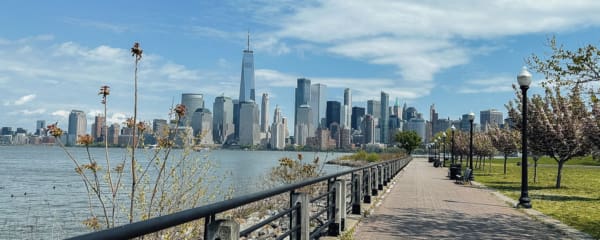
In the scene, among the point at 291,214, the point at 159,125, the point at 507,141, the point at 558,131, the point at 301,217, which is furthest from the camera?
the point at 507,141

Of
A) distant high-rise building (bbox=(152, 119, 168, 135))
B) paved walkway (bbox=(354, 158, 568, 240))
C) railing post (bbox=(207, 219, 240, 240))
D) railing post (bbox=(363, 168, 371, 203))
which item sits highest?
distant high-rise building (bbox=(152, 119, 168, 135))

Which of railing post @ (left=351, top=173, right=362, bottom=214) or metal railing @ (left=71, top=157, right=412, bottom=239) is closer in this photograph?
metal railing @ (left=71, top=157, right=412, bottom=239)

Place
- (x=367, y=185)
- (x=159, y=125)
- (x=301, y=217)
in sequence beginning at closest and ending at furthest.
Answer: (x=301, y=217) < (x=159, y=125) < (x=367, y=185)

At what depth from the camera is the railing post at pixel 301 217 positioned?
652 cm

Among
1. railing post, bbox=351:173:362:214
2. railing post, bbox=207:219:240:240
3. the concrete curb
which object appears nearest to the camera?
railing post, bbox=207:219:240:240

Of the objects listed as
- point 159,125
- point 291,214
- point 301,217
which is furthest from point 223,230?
point 159,125

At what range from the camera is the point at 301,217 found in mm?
6574

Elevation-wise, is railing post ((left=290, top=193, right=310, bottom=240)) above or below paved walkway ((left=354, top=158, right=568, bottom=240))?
above

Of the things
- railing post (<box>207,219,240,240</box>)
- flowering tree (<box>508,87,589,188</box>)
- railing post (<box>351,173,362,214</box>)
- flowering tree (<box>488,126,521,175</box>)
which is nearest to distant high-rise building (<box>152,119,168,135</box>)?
railing post (<box>207,219,240,240</box>)

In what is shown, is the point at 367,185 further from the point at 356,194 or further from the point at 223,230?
the point at 223,230

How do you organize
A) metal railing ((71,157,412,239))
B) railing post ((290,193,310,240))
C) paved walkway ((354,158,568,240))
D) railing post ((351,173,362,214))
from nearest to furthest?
metal railing ((71,157,412,239)) < railing post ((290,193,310,240)) < paved walkway ((354,158,568,240)) < railing post ((351,173,362,214))

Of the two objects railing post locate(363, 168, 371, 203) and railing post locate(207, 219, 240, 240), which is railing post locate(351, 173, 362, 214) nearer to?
railing post locate(363, 168, 371, 203)

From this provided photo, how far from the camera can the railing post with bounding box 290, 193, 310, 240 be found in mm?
6520

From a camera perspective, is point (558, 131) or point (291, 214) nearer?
point (291, 214)
